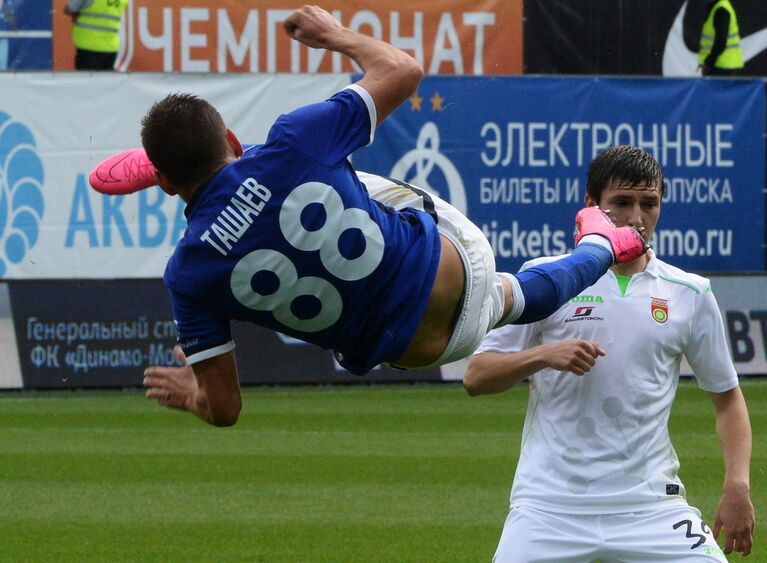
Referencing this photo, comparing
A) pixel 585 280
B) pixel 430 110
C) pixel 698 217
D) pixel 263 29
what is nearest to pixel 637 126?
pixel 698 217

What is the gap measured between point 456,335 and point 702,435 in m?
8.12

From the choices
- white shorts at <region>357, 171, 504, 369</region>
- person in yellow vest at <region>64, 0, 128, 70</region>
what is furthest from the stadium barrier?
white shorts at <region>357, 171, 504, 369</region>

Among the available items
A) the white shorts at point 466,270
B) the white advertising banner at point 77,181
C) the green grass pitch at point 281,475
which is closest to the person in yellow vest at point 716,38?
the green grass pitch at point 281,475

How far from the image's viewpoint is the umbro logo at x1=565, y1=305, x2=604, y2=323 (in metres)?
5.20

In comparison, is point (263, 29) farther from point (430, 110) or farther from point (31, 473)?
point (31, 473)

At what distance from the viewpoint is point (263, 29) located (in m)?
18.1

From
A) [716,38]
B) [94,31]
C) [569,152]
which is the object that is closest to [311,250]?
[569,152]

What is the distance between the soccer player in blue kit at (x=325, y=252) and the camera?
4.83m

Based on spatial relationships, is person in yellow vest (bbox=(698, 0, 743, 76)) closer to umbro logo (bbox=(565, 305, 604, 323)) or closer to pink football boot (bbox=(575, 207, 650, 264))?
pink football boot (bbox=(575, 207, 650, 264))

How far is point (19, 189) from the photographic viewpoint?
16.4 meters

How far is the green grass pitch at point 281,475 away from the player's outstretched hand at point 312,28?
401cm

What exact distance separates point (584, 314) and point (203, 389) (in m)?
1.29

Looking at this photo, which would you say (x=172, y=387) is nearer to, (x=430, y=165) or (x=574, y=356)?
(x=574, y=356)

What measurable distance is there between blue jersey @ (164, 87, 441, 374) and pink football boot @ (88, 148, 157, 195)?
47 centimetres
